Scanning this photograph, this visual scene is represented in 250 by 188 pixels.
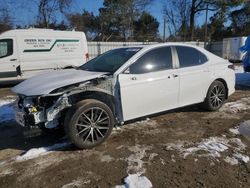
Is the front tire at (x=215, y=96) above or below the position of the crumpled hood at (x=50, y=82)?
below

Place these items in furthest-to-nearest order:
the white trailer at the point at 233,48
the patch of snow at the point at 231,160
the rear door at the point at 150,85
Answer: the white trailer at the point at 233,48
the rear door at the point at 150,85
the patch of snow at the point at 231,160

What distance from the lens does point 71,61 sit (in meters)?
13.5

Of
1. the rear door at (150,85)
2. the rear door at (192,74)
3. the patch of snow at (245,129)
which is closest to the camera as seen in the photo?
the rear door at (150,85)

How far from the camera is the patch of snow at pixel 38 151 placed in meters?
4.27

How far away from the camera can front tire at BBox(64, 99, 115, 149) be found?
4.27 metres

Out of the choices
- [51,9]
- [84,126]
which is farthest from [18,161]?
[51,9]

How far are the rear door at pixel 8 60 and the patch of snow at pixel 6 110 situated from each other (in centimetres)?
327

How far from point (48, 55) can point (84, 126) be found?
9204 millimetres

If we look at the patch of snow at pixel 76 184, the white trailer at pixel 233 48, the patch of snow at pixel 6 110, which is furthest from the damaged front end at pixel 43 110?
the white trailer at pixel 233 48

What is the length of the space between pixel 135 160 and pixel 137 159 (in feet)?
0.15

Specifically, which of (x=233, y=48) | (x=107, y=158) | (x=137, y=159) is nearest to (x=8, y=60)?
(x=107, y=158)

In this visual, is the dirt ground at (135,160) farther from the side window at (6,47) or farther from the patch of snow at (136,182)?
the side window at (6,47)

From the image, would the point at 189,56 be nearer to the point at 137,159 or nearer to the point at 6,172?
the point at 137,159

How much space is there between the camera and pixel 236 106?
6.95 metres
